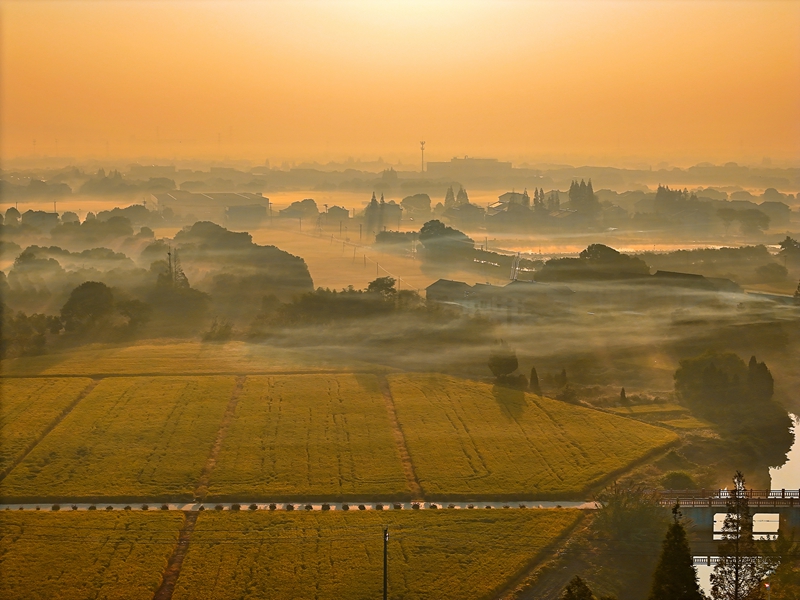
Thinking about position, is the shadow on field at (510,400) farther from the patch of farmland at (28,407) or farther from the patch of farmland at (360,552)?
the patch of farmland at (28,407)

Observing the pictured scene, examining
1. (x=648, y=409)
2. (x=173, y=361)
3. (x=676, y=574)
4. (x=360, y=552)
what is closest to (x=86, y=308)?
(x=173, y=361)

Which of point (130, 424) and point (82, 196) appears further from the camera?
point (82, 196)

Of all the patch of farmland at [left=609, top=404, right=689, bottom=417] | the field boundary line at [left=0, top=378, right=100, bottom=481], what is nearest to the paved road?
the field boundary line at [left=0, top=378, right=100, bottom=481]

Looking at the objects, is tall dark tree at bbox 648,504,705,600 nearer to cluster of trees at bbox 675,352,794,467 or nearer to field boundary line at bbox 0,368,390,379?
cluster of trees at bbox 675,352,794,467

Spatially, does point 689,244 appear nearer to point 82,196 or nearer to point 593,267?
point 593,267

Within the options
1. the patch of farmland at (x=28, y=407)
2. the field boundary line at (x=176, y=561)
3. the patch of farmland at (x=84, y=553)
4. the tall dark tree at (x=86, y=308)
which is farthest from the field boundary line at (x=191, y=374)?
the field boundary line at (x=176, y=561)

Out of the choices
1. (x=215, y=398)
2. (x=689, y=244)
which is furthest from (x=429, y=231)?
(x=215, y=398)
